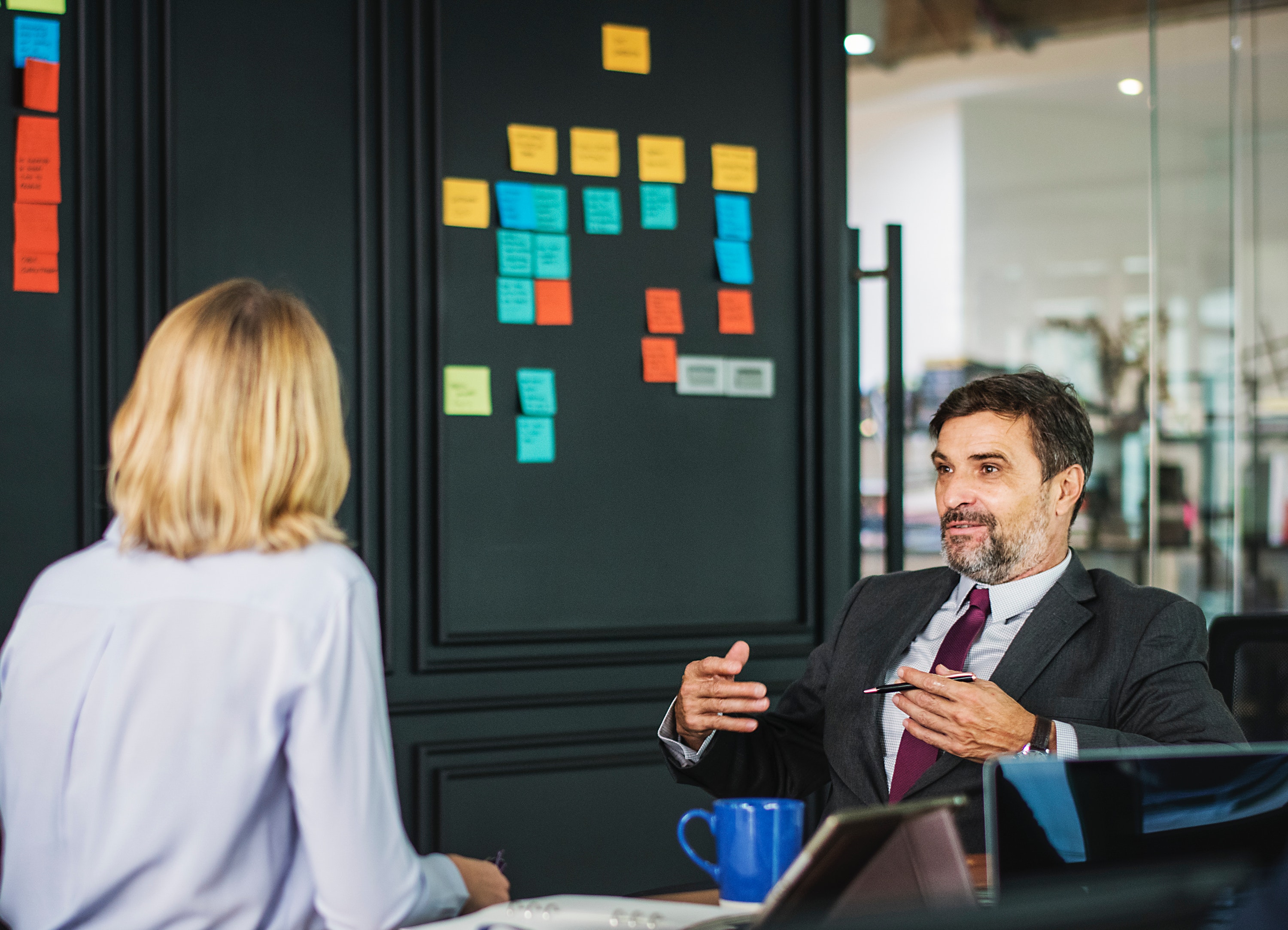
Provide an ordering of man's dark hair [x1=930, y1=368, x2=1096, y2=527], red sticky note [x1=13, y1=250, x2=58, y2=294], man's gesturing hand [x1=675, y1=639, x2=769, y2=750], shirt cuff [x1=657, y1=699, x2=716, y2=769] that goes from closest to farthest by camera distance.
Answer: man's gesturing hand [x1=675, y1=639, x2=769, y2=750] → shirt cuff [x1=657, y1=699, x2=716, y2=769] → man's dark hair [x1=930, y1=368, x2=1096, y2=527] → red sticky note [x1=13, y1=250, x2=58, y2=294]


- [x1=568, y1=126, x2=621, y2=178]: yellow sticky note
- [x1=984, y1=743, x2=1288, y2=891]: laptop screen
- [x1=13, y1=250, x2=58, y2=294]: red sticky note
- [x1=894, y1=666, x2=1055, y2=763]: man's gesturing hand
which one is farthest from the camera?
[x1=568, y1=126, x2=621, y2=178]: yellow sticky note

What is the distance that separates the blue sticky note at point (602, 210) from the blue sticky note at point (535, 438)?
1.61ft

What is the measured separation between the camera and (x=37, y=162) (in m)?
2.41

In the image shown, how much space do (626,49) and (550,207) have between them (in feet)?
1.53

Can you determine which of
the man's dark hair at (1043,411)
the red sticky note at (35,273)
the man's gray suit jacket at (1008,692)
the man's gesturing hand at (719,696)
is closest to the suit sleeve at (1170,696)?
the man's gray suit jacket at (1008,692)

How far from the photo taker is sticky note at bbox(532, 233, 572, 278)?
110 inches

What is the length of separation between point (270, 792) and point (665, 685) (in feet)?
5.99

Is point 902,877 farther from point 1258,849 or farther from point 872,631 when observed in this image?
point 872,631

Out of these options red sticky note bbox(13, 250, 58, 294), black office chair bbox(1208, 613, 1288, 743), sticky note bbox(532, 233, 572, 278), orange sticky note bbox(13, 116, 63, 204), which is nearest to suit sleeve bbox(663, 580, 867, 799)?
black office chair bbox(1208, 613, 1288, 743)

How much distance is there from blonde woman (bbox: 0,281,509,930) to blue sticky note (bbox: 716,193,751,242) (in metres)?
1.93

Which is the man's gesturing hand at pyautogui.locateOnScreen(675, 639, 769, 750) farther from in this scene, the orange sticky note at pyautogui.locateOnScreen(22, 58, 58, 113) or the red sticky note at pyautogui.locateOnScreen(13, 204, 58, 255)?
the orange sticky note at pyautogui.locateOnScreen(22, 58, 58, 113)

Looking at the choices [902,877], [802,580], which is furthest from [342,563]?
[802,580]

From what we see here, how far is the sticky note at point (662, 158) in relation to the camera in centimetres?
292

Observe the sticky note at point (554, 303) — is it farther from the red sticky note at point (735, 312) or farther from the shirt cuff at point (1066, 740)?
the shirt cuff at point (1066, 740)
